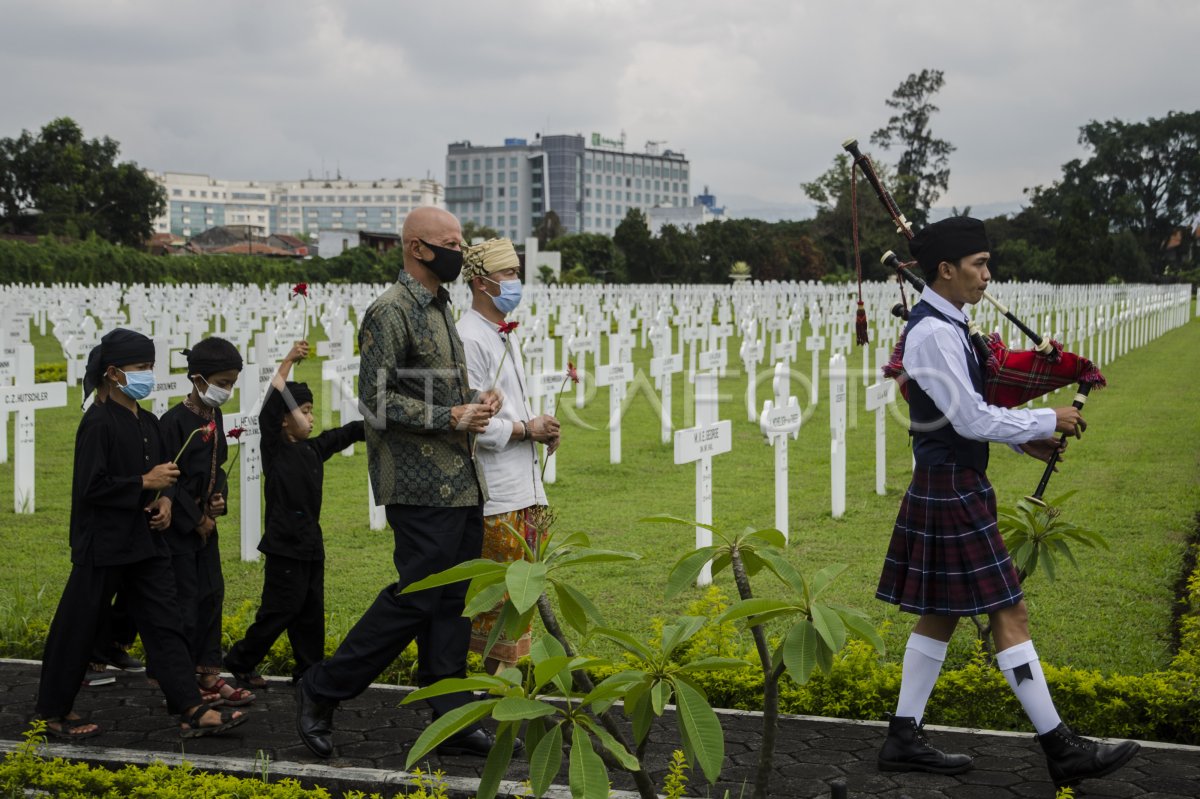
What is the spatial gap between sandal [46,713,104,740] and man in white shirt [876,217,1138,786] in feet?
8.61

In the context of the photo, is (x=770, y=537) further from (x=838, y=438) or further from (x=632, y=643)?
(x=838, y=438)

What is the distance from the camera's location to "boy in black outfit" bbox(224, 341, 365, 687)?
4906mm

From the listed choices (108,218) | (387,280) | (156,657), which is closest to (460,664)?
(156,657)

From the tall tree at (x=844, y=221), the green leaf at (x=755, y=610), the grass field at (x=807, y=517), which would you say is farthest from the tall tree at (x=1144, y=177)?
the green leaf at (x=755, y=610)

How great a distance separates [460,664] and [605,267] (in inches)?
2450

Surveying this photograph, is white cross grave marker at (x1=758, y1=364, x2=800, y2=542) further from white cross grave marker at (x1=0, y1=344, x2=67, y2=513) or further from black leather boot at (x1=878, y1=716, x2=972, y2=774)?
white cross grave marker at (x1=0, y1=344, x2=67, y2=513)

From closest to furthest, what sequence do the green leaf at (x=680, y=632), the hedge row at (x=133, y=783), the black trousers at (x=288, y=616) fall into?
1. the green leaf at (x=680, y=632)
2. the hedge row at (x=133, y=783)
3. the black trousers at (x=288, y=616)

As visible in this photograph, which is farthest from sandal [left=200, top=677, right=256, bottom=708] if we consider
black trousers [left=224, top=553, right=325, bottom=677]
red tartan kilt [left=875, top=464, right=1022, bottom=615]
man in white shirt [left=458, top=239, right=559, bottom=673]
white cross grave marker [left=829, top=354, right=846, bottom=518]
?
white cross grave marker [left=829, top=354, right=846, bottom=518]

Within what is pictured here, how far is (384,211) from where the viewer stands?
625ft

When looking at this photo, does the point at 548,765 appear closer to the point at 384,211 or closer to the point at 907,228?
the point at 907,228

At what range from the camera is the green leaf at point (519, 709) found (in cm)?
209

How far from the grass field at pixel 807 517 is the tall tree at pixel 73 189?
43.3 m

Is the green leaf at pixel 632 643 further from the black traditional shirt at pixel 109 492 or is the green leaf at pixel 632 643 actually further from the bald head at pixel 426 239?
the black traditional shirt at pixel 109 492

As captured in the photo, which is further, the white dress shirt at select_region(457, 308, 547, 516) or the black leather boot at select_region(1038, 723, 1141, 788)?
the white dress shirt at select_region(457, 308, 547, 516)
